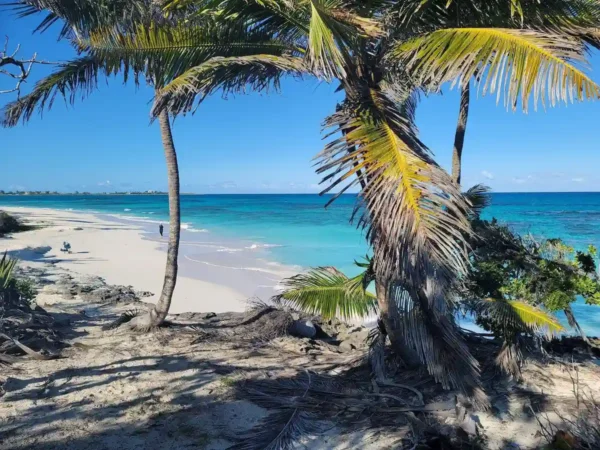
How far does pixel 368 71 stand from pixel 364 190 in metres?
1.16

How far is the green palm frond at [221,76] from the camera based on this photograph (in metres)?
3.61

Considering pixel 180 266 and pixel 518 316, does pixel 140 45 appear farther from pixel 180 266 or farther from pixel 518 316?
pixel 180 266

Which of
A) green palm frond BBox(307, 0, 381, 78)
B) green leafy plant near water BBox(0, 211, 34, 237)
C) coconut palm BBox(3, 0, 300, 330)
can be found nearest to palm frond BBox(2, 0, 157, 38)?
coconut palm BBox(3, 0, 300, 330)

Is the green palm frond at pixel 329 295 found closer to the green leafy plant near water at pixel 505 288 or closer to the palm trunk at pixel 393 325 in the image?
the green leafy plant near water at pixel 505 288

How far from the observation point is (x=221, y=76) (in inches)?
156

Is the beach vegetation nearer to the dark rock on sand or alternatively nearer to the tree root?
the tree root

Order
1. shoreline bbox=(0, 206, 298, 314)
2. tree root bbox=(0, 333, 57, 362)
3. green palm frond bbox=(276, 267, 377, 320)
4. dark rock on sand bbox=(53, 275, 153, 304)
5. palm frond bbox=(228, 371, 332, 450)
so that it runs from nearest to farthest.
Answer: palm frond bbox=(228, 371, 332, 450)
green palm frond bbox=(276, 267, 377, 320)
tree root bbox=(0, 333, 57, 362)
dark rock on sand bbox=(53, 275, 153, 304)
shoreline bbox=(0, 206, 298, 314)

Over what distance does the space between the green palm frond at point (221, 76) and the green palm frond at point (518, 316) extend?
2.70 metres

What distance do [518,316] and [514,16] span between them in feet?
8.10

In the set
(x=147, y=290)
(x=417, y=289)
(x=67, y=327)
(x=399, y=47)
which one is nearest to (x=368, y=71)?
(x=399, y=47)

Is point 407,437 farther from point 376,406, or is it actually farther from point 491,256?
point 491,256

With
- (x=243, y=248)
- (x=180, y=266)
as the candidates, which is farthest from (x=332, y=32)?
(x=243, y=248)

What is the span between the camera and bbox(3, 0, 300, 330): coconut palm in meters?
3.98

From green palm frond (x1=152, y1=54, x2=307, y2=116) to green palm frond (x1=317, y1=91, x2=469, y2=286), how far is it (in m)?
0.70
